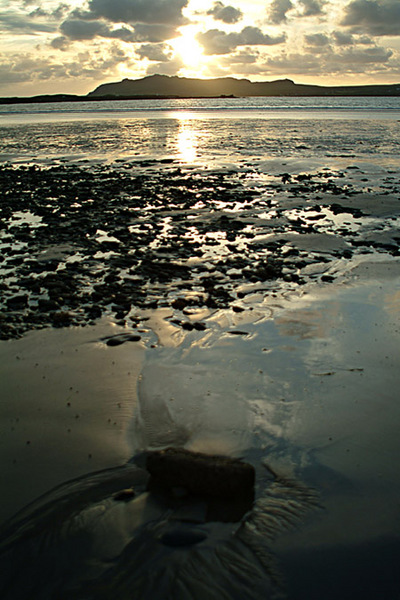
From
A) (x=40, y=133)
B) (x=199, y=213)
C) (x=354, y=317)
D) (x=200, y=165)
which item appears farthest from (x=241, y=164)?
(x=40, y=133)

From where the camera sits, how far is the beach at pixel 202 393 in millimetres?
3709

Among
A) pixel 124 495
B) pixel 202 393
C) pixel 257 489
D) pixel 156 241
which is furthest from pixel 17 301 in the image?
pixel 257 489

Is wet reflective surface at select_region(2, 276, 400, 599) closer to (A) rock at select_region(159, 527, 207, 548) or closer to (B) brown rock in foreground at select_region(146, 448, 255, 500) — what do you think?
(A) rock at select_region(159, 527, 207, 548)

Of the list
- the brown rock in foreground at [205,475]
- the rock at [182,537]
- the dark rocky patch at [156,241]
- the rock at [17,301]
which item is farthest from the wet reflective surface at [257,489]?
the rock at [17,301]

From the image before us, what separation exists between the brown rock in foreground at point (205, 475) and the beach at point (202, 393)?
18cm

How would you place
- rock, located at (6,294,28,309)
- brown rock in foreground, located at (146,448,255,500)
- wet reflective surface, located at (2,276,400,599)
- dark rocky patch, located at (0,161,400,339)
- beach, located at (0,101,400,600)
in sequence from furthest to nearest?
dark rocky patch, located at (0,161,400,339) → rock, located at (6,294,28,309) → brown rock in foreground, located at (146,448,255,500) → beach, located at (0,101,400,600) → wet reflective surface, located at (2,276,400,599)

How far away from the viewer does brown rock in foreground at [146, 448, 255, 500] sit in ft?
13.9

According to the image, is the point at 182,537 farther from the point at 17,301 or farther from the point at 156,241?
the point at 156,241

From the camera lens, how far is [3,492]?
438 cm

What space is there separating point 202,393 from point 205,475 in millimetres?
1739

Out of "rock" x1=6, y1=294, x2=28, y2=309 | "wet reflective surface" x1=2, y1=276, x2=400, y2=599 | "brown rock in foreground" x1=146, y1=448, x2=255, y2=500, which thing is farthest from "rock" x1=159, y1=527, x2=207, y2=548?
"rock" x1=6, y1=294, x2=28, y2=309

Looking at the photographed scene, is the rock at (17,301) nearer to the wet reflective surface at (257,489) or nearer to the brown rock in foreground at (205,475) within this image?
the wet reflective surface at (257,489)

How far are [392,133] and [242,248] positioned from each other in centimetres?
3507

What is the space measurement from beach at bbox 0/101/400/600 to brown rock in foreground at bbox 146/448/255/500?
18cm
